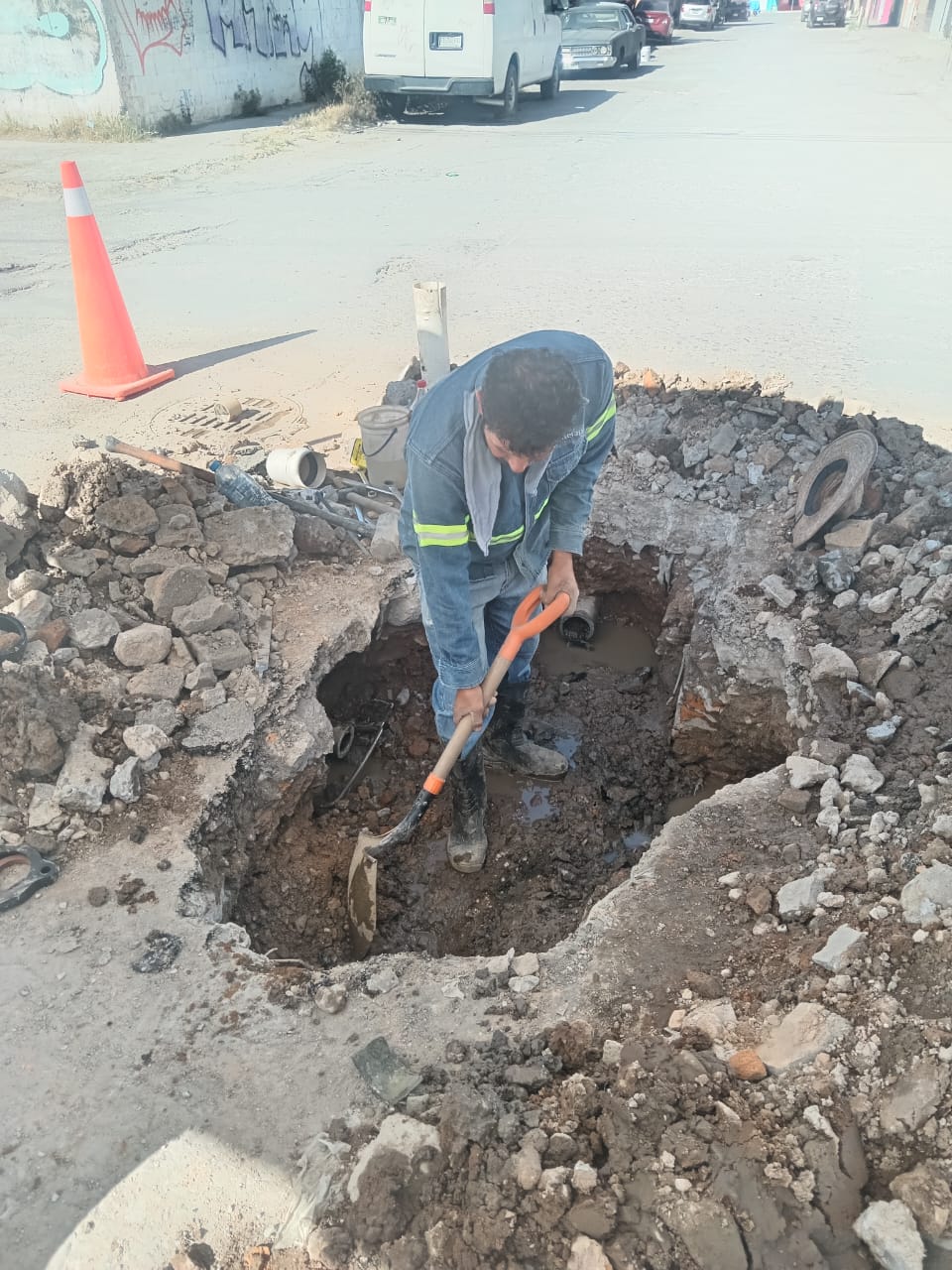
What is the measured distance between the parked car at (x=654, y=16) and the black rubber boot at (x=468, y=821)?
27.0 meters

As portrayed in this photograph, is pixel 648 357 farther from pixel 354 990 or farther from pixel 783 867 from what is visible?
pixel 354 990

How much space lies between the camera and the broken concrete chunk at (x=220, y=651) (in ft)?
10.9

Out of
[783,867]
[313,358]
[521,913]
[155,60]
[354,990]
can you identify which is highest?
[155,60]

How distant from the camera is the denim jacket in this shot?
2.26 m

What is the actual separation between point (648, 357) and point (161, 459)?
346 cm

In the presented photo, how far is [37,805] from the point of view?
2.77 metres

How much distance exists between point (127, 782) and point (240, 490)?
1688 millimetres

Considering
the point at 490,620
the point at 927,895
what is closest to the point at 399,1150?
the point at 927,895

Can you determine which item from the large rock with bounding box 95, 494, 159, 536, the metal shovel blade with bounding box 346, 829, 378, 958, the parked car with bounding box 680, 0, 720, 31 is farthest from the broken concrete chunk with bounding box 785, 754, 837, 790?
the parked car with bounding box 680, 0, 720, 31

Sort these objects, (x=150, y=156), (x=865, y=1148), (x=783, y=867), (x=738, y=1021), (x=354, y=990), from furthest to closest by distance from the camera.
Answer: (x=150, y=156)
(x=783, y=867)
(x=354, y=990)
(x=738, y=1021)
(x=865, y=1148)

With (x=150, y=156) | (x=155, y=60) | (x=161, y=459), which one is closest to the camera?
(x=161, y=459)

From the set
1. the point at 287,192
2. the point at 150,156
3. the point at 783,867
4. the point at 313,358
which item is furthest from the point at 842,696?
the point at 150,156

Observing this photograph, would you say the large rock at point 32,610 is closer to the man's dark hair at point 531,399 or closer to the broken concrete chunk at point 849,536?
the man's dark hair at point 531,399

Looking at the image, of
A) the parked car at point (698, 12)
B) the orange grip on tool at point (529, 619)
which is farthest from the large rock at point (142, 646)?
the parked car at point (698, 12)
